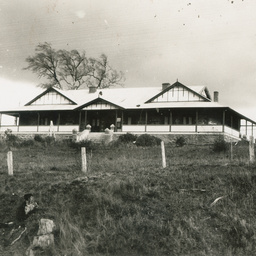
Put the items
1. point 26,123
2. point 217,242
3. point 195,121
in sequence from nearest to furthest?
point 217,242
point 195,121
point 26,123

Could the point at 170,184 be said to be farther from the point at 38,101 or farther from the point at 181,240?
the point at 38,101

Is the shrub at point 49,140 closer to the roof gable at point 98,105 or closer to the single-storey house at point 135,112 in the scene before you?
the single-storey house at point 135,112

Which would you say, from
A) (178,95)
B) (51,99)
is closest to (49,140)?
(51,99)

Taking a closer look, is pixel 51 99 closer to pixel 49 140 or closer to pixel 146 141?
pixel 49 140

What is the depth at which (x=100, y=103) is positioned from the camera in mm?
35500

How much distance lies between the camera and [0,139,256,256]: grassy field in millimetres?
8094

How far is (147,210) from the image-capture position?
949cm

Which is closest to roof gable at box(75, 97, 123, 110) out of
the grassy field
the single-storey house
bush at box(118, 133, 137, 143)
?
the single-storey house

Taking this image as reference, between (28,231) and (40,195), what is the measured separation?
1785 millimetres

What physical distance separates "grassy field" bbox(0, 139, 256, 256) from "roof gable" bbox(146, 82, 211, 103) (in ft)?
71.7

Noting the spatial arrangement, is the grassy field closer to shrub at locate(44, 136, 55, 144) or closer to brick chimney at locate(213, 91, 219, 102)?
shrub at locate(44, 136, 55, 144)

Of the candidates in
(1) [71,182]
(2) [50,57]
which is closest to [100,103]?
(2) [50,57]

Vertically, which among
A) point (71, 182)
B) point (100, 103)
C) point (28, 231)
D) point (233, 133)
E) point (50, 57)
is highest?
point (50, 57)

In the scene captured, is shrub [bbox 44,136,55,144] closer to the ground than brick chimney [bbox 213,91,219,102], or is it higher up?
closer to the ground
